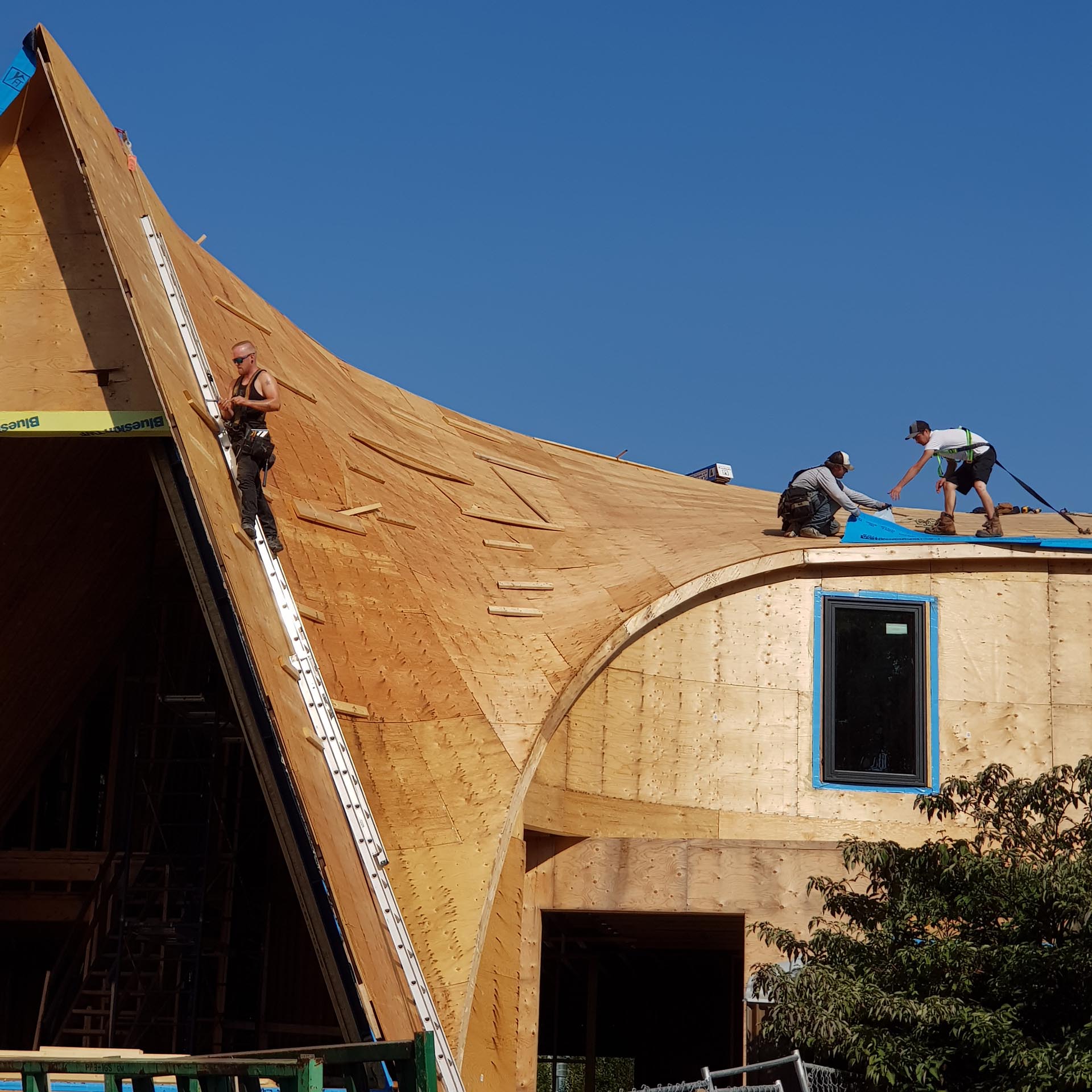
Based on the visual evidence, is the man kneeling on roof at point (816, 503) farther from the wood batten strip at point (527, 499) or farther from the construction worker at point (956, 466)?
the wood batten strip at point (527, 499)

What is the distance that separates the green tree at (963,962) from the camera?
32.4 ft

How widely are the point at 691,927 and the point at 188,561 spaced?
7859mm

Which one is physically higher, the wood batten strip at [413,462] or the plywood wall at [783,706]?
the wood batten strip at [413,462]

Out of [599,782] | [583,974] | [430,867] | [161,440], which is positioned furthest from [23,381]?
[583,974]

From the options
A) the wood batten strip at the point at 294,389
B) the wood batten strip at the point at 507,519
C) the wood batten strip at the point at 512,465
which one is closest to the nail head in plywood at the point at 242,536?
the wood batten strip at the point at 294,389

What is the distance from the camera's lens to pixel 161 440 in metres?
11.2

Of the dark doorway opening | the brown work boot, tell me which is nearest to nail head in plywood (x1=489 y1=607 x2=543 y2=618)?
the dark doorway opening

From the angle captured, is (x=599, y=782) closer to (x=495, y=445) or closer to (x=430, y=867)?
(x=430, y=867)

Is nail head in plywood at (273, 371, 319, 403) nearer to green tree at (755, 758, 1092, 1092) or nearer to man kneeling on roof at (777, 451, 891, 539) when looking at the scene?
man kneeling on roof at (777, 451, 891, 539)

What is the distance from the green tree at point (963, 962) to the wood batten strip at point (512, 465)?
296 inches

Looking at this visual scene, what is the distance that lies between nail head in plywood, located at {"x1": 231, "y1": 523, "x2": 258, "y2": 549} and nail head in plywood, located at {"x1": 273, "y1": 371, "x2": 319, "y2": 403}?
3845mm

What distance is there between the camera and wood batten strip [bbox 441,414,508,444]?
18.6 m

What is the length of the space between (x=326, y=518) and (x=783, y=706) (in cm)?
524

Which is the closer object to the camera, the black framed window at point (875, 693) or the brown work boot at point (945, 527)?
the black framed window at point (875, 693)
